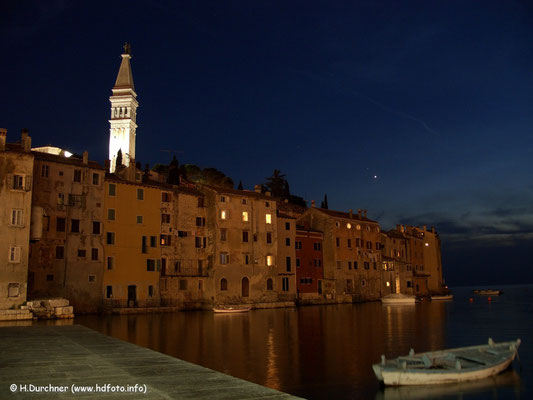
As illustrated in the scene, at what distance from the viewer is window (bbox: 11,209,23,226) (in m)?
36.6

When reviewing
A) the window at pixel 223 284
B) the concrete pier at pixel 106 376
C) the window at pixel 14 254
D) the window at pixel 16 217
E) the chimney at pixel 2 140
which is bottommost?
the concrete pier at pixel 106 376

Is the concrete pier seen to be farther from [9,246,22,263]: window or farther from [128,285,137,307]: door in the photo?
[128,285,137,307]: door

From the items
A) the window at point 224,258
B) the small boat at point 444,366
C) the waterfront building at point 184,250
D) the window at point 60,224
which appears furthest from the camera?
the window at point 224,258

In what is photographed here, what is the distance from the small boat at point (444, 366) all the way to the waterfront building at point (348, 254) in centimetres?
4635

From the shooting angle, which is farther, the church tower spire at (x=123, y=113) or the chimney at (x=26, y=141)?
the church tower spire at (x=123, y=113)

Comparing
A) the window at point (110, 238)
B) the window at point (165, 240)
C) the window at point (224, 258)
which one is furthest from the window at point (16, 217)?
the window at point (224, 258)

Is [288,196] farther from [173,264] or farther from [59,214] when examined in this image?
[59,214]

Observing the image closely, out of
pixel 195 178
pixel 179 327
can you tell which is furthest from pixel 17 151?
pixel 195 178

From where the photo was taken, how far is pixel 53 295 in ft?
136

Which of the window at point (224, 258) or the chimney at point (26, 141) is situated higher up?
the chimney at point (26, 141)

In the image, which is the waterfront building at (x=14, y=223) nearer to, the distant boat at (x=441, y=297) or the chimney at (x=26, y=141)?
the chimney at (x=26, y=141)

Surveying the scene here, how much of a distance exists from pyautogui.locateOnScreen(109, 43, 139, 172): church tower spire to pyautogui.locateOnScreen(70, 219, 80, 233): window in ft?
234

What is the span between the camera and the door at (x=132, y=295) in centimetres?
4600

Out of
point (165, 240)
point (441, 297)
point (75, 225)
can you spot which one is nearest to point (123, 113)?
point (165, 240)
